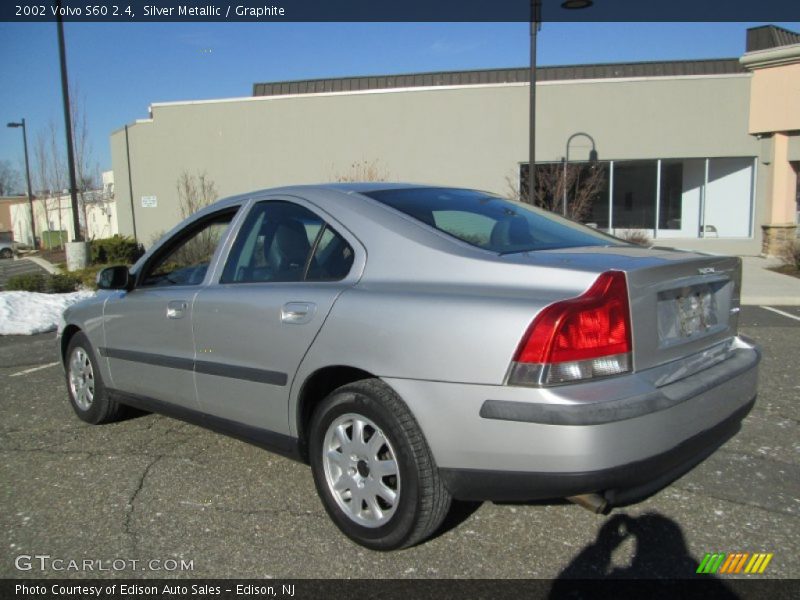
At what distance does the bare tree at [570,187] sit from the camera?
17703mm

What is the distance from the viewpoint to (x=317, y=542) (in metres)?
3.02

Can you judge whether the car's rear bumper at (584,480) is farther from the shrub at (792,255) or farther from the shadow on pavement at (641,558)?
the shrub at (792,255)

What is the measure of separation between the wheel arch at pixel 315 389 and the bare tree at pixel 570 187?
14.8 meters

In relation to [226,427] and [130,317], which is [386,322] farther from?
[130,317]

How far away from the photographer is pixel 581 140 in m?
19.8

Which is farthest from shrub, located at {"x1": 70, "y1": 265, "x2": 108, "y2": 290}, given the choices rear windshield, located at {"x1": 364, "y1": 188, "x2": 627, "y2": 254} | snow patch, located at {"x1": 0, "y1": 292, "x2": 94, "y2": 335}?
rear windshield, located at {"x1": 364, "y1": 188, "x2": 627, "y2": 254}

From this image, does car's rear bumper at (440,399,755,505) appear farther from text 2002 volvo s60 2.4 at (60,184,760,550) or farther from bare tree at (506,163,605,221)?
bare tree at (506,163,605,221)

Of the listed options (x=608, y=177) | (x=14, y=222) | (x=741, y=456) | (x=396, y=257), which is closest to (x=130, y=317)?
(x=396, y=257)

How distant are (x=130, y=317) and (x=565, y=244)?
8.56 ft

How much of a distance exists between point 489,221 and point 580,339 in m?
1.08

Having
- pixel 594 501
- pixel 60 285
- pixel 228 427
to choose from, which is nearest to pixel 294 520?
pixel 228 427

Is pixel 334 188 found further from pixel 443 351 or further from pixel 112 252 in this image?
pixel 112 252

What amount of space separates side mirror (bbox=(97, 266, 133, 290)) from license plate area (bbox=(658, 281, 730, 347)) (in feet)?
10.3

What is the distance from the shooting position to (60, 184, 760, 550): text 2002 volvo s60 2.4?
94.4 inches
